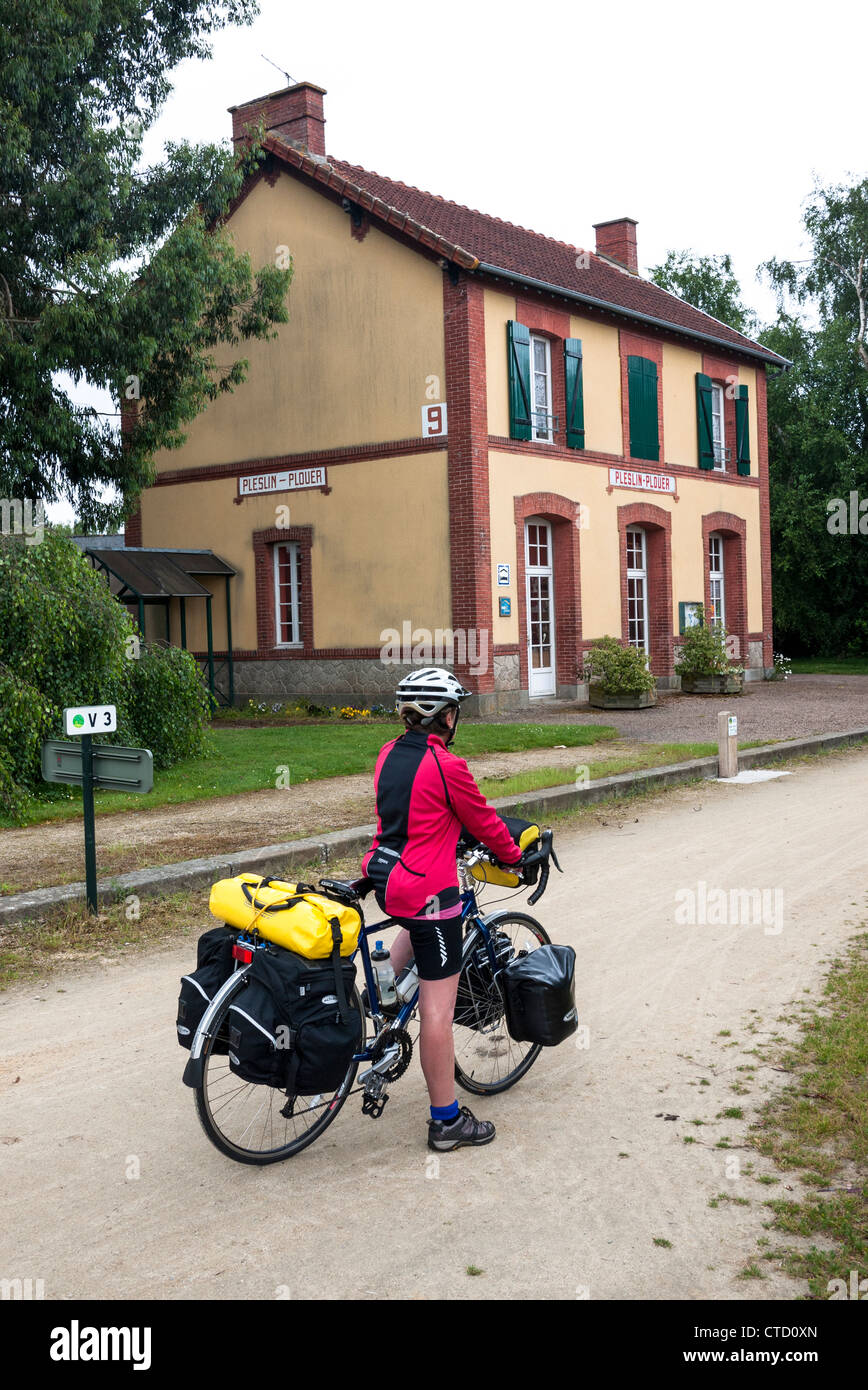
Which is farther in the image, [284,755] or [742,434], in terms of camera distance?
[742,434]

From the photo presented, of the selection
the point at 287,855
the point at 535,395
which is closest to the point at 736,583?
the point at 535,395

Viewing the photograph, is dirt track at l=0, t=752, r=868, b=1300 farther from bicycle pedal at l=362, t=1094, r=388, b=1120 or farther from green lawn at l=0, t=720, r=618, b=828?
green lawn at l=0, t=720, r=618, b=828

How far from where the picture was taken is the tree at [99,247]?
53.1 feet

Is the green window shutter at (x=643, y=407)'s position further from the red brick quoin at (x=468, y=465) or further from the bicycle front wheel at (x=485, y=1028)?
the bicycle front wheel at (x=485, y=1028)

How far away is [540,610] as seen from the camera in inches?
854

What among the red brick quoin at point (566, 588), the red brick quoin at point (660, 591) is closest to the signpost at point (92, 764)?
the red brick quoin at point (566, 588)

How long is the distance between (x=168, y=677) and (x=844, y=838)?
285 inches

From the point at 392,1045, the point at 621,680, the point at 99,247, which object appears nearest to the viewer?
the point at 392,1045

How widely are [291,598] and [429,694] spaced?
19.2 metres

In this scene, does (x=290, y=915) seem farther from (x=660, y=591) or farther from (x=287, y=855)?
(x=660, y=591)

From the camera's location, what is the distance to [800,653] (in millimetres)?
37438

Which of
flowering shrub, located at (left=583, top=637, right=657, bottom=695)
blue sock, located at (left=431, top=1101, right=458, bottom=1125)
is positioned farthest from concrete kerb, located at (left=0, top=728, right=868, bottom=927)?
flowering shrub, located at (left=583, top=637, right=657, bottom=695)

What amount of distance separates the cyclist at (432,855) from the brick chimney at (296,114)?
2070cm
